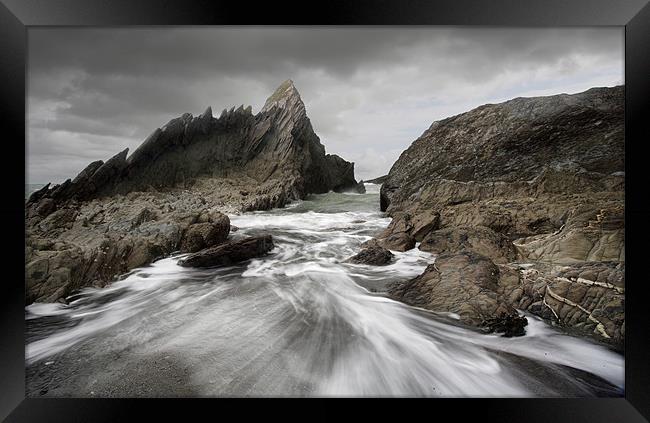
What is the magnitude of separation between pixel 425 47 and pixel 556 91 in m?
1.34

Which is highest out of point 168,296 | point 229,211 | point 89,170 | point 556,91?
point 556,91

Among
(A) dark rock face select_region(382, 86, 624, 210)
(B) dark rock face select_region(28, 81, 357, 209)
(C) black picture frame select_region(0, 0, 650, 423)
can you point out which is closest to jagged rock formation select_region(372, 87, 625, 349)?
(A) dark rock face select_region(382, 86, 624, 210)

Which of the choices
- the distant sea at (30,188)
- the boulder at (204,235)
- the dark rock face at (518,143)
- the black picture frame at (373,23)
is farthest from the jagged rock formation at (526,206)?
the distant sea at (30,188)

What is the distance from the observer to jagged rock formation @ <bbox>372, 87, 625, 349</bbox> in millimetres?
1985

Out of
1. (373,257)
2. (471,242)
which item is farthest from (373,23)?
(471,242)

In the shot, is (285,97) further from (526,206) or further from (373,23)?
(526,206)

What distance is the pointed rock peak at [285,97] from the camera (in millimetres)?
2318

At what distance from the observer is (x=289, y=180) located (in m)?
3.55

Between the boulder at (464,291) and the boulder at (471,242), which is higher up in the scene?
the boulder at (471,242)

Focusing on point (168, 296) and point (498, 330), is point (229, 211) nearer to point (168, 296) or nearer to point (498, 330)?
point (168, 296)

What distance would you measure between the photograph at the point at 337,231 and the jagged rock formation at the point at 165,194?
0.08 feet

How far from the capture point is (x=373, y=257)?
258cm

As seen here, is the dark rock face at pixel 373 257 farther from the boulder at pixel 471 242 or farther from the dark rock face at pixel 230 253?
the dark rock face at pixel 230 253
